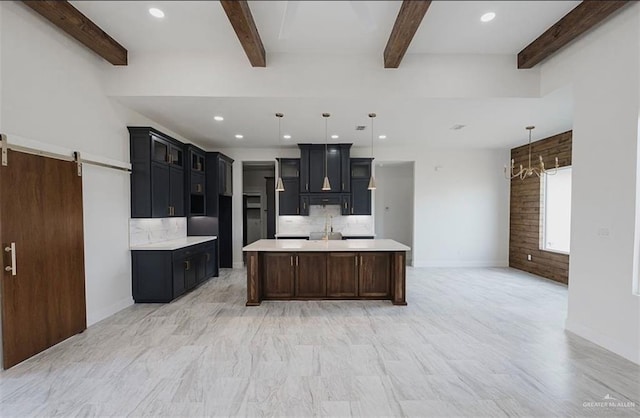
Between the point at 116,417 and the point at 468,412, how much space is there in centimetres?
240

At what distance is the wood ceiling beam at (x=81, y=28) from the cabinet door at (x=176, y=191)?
71.0 inches

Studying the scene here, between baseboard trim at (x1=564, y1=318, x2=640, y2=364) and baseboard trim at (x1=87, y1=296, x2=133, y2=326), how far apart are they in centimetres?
560

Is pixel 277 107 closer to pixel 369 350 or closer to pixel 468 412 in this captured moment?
pixel 369 350

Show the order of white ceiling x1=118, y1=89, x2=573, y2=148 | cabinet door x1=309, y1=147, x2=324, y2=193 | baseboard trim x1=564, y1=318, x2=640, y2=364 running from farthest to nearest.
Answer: cabinet door x1=309, y1=147, x2=324, y2=193 → white ceiling x1=118, y1=89, x2=573, y2=148 → baseboard trim x1=564, y1=318, x2=640, y2=364

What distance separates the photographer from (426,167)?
705cm

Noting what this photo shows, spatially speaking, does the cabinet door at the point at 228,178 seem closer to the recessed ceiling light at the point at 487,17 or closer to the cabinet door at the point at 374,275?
the cabinet door at the point at 374,275

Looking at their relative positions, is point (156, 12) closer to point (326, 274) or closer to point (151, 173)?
point (151, 173)

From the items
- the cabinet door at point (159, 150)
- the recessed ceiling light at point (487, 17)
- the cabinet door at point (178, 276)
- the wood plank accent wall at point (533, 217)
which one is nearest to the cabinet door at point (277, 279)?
the cabinet door at point (178, 276)

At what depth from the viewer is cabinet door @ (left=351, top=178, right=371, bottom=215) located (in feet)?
21.9

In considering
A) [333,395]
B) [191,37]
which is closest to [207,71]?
[191,37]

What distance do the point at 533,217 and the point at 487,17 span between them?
485 centimetres

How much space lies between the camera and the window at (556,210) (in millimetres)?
5703

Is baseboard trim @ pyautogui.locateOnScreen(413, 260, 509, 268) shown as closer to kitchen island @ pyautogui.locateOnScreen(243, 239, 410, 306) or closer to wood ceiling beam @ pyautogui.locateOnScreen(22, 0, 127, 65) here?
kitchen island @ pyautogui.locateOnScreen(243, 239, 410, 306)

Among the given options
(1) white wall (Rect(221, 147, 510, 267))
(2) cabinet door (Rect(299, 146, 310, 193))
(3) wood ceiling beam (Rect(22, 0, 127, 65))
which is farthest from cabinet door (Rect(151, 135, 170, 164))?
(2) cabinet door (Rect(299, 146, 310, 193))
